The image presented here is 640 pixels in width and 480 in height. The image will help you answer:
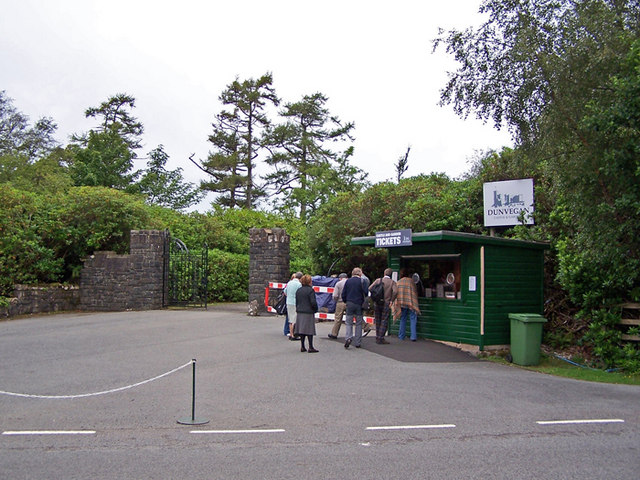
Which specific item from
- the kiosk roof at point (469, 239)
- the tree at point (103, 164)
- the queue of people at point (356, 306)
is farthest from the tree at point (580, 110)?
the tree at point (103, 164)

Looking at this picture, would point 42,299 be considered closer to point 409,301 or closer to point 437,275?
point 409,301

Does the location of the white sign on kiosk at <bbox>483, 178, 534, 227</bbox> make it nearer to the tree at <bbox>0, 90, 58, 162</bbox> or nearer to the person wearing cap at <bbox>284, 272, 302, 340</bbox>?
the person wearing cap at <bbox>284, 272, 302, 340</bbox>

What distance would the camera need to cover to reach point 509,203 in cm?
1700

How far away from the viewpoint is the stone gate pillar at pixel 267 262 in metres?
20.4

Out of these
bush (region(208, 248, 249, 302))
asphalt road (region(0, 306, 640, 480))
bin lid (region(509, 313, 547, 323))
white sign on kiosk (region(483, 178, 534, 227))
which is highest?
white sign on kiosk (region(483, 178, 534, 227))

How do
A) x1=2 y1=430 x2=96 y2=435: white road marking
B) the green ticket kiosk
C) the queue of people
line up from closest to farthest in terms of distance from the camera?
x1=2 y1=430 x2=96 y2=435: white road marking
the queue of people
the green ticket kiosk

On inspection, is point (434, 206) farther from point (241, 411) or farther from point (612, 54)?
point (241, 411)

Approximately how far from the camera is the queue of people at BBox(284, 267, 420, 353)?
13.3 m

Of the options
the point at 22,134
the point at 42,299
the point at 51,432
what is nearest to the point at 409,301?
the point at 51,432


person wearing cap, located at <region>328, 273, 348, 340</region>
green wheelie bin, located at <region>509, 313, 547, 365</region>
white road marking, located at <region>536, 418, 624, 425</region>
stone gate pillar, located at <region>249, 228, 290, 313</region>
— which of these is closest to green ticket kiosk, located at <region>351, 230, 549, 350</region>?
green wheelie bin, located at <region>509, 313, 547, 365</region>

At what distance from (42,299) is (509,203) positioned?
15803 mm

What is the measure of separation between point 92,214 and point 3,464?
62.9ft

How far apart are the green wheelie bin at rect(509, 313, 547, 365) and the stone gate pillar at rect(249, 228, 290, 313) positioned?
29.6 ft

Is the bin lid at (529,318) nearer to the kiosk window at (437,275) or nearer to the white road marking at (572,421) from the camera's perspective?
the kiosk window at (437,275)
